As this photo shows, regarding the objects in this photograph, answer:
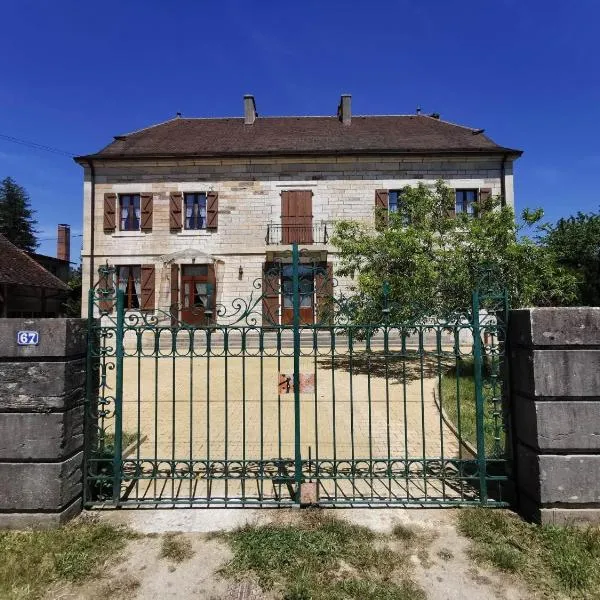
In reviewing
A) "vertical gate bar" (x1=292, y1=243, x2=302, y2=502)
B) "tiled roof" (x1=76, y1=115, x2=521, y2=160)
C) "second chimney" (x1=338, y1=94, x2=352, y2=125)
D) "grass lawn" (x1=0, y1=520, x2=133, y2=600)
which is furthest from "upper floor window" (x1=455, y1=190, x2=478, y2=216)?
"grass lawn" (x1=0, y1=520, x2=133, y2=600)

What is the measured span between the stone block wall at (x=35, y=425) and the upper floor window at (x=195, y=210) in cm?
1416

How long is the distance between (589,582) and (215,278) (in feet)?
49.6


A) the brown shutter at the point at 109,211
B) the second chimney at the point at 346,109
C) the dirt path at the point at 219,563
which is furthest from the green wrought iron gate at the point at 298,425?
the second chimney at the point at 346,109

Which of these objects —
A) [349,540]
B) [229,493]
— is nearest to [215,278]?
[229,493]

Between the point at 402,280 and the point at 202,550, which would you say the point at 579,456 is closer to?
the point at 202,550

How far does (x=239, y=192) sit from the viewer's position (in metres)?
16.7

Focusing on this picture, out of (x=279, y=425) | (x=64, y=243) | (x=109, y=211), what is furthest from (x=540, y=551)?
(x=64, y=243)

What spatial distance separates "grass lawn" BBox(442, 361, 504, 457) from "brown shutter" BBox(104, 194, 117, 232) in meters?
14.4

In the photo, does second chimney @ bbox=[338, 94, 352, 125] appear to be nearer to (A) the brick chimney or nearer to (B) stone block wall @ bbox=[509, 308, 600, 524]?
(B) stone block wall @ bbox=[509, 308, 600, 524]

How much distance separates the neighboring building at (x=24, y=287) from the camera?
15336mm

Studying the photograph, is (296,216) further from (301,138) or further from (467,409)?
(467,409)

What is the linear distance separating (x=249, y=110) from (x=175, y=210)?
7583 millimetres

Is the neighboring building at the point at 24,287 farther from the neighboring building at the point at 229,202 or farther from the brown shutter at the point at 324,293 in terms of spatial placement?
the brown shutter at the point at 324,293

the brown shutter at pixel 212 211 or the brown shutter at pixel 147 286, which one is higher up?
the brown shutter at pixel 212 211
